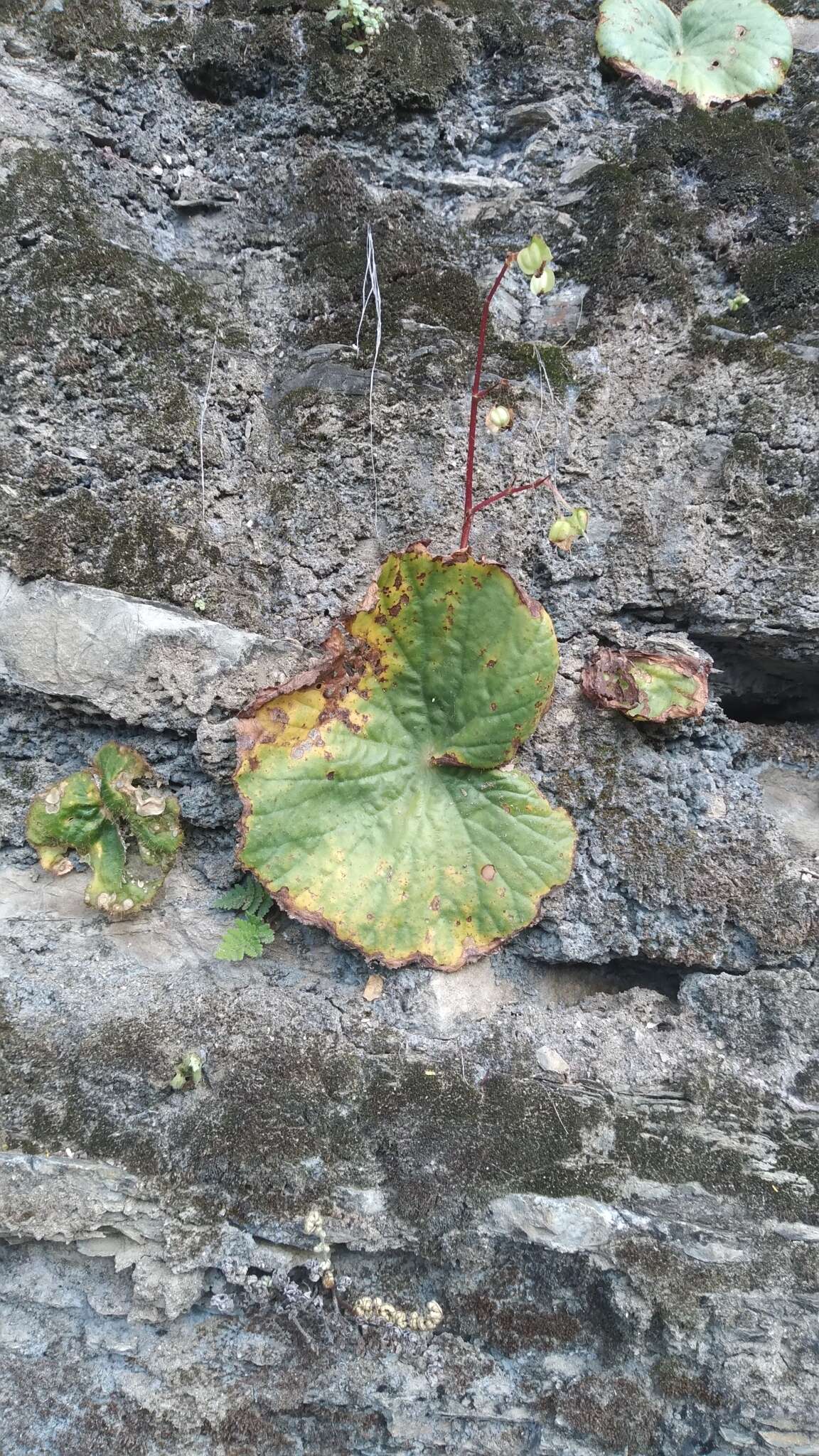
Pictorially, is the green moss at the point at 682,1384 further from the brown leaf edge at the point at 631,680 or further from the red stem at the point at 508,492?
the red stem at the point at 508,492

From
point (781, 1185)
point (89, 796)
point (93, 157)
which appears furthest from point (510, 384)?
point (781, 1185)

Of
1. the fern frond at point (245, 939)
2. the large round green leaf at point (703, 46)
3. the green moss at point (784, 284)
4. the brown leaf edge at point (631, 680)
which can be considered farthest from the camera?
the large round green leaf at point (703, 46)

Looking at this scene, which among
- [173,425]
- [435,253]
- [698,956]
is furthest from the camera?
[435,253]

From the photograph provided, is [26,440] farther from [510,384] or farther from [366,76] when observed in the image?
[366,76]

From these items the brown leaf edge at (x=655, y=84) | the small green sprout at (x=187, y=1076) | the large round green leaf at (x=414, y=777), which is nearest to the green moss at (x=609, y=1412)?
the large round green leaf at (x=414, y=777)

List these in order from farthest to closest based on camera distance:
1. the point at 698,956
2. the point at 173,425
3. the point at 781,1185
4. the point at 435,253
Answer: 1. the point at 435,253
2. the point at 173,425
3. the point at 698,956
4. the point at 781,1185

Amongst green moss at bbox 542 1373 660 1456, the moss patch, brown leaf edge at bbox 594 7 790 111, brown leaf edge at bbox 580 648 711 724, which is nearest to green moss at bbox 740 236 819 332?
brown leaf edge at bbox 594 7 790 111
